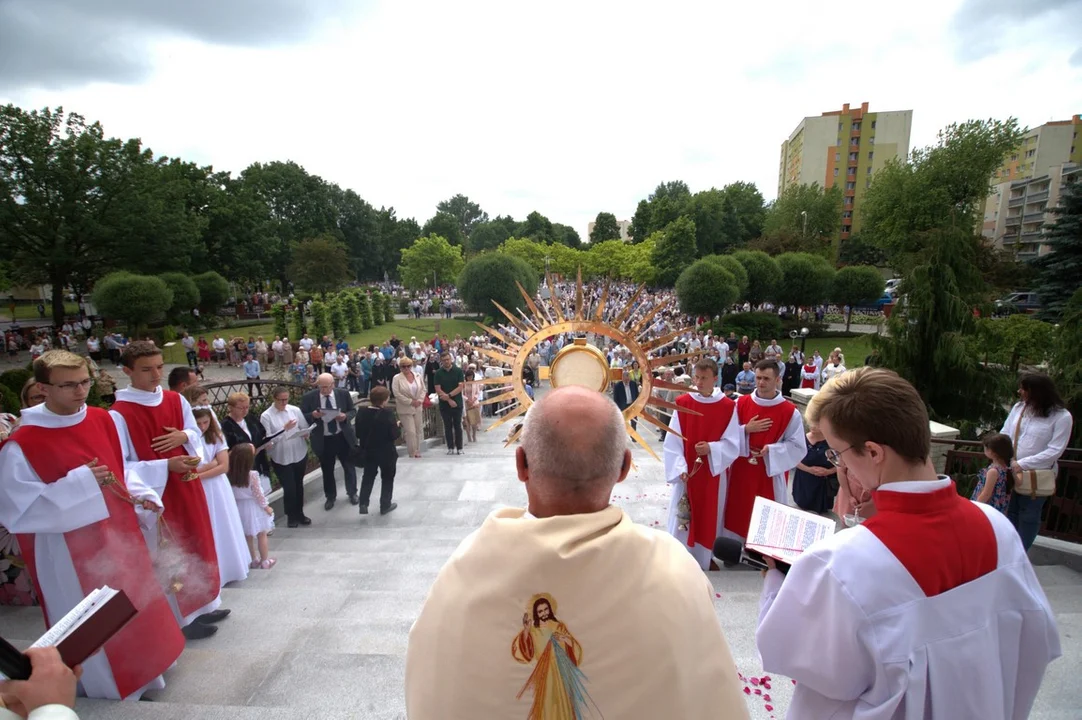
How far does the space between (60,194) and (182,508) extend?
3356 centimetres

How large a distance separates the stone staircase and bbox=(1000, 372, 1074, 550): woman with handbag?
0.69 meters

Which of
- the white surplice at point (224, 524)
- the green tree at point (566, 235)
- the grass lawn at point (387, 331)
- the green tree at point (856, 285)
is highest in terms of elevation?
the green tree at point (566, 235)

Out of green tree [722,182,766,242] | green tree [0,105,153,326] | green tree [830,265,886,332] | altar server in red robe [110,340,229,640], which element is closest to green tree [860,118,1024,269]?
green tree [830,265,886,332]

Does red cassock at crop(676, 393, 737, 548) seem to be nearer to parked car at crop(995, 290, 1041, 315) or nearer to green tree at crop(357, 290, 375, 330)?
green tree at crop(357, 290, 375, 330)

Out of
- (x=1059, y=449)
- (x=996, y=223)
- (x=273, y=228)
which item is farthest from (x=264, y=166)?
(x=996, y=223)

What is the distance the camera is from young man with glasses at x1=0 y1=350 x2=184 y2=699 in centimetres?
341

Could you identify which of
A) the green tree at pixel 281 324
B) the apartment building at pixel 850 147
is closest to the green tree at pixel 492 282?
→ the green tree at pixel 281 324

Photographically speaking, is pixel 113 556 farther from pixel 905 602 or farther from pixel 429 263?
pixel 429 263

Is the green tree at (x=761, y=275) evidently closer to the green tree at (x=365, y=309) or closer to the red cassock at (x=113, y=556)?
the green tree at (x=365, y=309)

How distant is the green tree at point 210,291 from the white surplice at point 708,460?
32.9m

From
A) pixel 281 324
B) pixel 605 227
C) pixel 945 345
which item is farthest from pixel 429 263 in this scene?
pixel 945 345

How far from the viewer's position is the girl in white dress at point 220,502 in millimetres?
4848

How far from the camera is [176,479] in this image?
173 inches

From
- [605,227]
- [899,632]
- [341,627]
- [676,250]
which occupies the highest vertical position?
[605,227]
